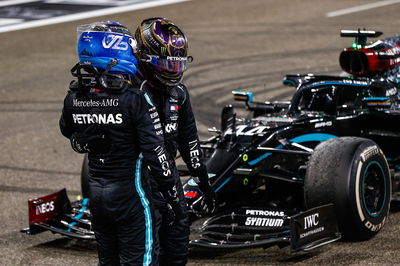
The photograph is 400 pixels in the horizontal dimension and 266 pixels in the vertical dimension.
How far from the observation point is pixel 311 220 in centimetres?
750

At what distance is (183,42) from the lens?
640cm

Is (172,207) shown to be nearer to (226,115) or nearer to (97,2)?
(226,115)

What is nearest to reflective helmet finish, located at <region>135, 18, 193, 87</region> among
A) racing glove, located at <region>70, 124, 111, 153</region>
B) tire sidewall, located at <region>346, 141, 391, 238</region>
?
racing glove, located at <region>70, 124, 111, 153</region>

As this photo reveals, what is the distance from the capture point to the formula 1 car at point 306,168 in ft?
25.3

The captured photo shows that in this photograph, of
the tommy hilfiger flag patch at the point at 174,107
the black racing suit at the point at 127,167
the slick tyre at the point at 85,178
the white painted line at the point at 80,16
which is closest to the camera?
the black racing suit at the point at 127,167

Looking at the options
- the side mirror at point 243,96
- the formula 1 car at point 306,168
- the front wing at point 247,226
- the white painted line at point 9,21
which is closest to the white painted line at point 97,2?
the white painted line at point 9,21

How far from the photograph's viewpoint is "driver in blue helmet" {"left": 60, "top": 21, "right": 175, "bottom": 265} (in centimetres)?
580

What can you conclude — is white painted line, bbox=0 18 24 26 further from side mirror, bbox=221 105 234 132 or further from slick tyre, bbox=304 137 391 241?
slick tyre, bbox=304 137 391 241

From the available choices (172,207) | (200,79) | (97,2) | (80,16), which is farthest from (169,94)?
(97,2)

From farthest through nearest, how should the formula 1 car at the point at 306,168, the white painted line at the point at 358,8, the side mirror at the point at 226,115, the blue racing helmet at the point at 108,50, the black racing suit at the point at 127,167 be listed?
the white painted line at the point at 358,8 → the side mirror at the point at 226,115 → the formula 1 car at the point at 306,168 → the blue racing helmet at the point at 108,50 → the black racing suit at the point at 127,167

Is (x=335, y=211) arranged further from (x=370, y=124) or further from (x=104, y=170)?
(x=104, y=170)

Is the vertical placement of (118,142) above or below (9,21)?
above

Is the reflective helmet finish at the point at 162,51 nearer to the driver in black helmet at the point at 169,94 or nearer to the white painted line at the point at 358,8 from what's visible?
the driver in black helmet at the point at 169,94

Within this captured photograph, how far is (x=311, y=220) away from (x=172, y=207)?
163 centimetres
